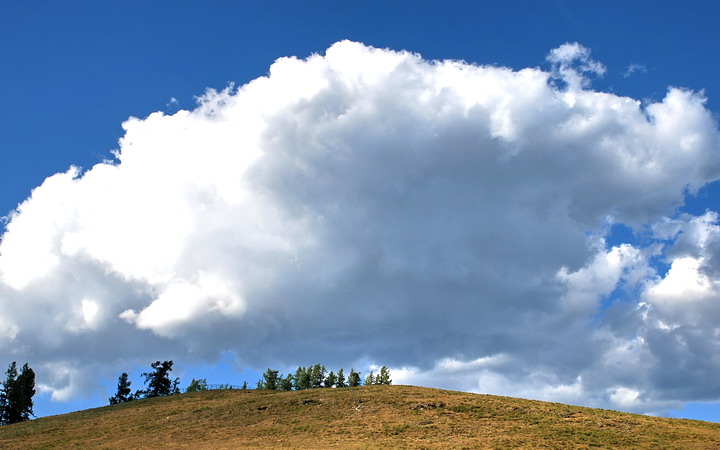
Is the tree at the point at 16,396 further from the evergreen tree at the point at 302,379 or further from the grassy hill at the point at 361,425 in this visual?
the evergreen tree at the point at 302,379

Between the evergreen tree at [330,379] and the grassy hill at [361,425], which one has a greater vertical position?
the evergreen tree at [330,379]

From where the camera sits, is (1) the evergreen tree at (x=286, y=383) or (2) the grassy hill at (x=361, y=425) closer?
(2) the grassy hill at (x=361, y=425)

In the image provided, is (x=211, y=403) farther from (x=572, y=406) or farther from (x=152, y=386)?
(x=572, y=406)

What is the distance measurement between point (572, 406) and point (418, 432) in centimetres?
2708

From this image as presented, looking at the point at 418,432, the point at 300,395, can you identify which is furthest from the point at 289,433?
the point at 300,395

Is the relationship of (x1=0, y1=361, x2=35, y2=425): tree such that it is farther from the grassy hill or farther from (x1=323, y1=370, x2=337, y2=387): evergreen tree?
(x1=323, y1=370, x2=337, y2=387): evergreen tree

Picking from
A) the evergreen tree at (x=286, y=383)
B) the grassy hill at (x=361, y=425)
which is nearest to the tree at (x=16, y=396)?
the grassy hill at (x=361, y=425)

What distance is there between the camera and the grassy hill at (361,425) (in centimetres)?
5953

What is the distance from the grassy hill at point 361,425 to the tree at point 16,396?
18952mm

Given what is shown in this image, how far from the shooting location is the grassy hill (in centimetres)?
5953

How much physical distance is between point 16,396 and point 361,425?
80.2 meters

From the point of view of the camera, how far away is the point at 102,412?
9494 cm

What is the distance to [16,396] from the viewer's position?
4269 inches

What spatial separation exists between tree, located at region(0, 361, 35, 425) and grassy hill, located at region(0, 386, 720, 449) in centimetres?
1895
